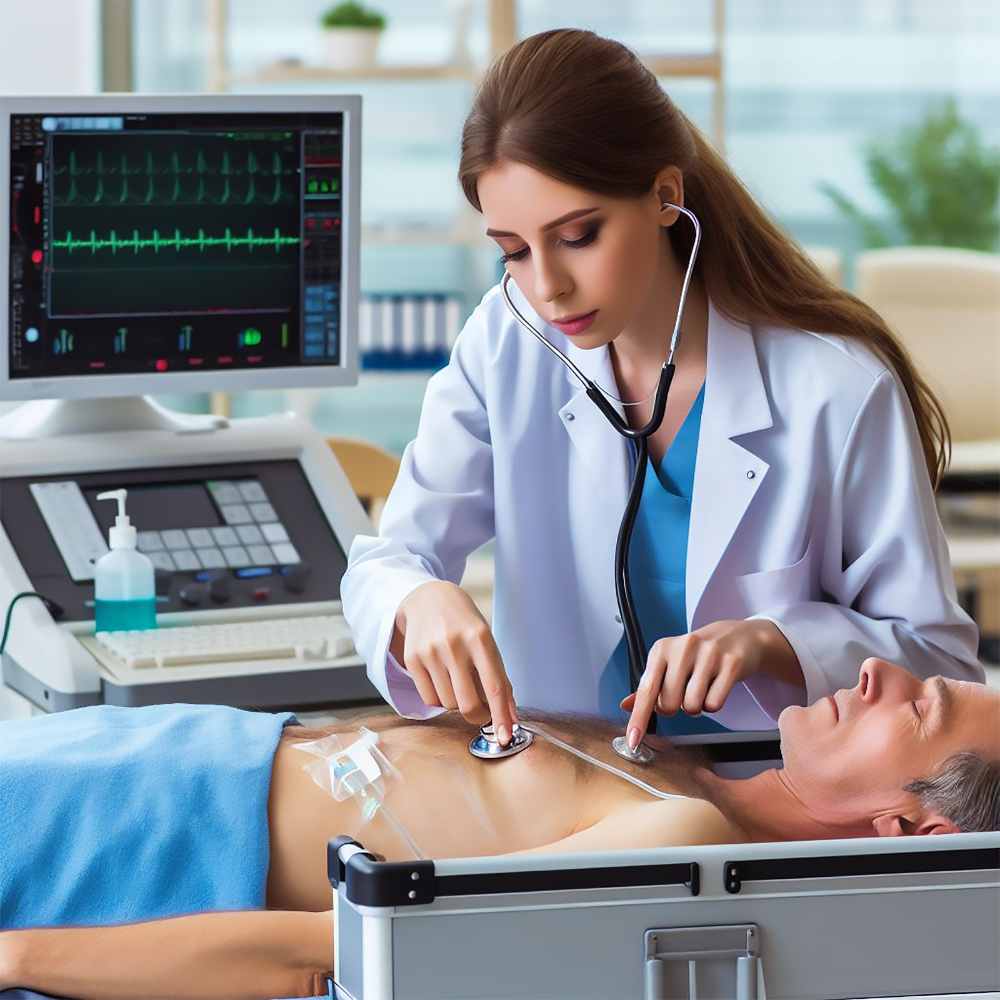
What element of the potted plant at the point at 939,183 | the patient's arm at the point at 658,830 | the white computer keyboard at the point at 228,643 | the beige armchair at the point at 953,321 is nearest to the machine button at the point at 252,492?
the white computer keyboard at the point at 228,643

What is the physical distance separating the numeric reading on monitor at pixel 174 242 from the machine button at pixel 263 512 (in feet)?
0.62

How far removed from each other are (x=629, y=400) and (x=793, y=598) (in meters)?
0.27

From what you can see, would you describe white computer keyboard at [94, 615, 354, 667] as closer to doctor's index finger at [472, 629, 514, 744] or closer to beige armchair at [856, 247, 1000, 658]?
doctor's index finger at [472, 629, 514, 744]

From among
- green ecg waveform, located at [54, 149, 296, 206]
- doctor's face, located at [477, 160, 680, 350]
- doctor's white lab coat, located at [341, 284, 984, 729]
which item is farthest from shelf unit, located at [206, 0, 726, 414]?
doctor's face, located at [477, 160, 680, 350]

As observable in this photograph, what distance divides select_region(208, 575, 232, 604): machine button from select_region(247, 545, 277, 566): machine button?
0.19 feet

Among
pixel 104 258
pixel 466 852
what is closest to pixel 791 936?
pixel 466 852

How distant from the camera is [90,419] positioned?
2.23m

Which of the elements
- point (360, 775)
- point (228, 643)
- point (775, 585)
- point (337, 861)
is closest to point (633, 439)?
point (775, 585)

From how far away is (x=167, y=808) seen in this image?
1.47 meters

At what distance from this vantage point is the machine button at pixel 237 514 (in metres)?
2.20

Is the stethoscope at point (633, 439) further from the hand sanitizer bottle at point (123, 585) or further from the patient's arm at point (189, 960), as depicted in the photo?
the hand sanitizer bottle at point (123, 585)

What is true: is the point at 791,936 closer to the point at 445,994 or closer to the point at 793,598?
the point at 445,994

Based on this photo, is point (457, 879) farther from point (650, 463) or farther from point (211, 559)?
point (211, 559)

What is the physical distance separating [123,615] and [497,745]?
2.20 feet
